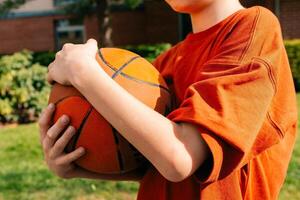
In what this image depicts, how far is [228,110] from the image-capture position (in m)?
1.52

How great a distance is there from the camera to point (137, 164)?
6.12ft

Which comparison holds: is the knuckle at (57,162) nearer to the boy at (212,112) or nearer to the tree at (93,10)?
the boy at (212,112)

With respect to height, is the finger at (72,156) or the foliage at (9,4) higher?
the finger at (72,156)

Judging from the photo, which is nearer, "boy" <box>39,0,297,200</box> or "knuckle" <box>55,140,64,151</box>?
"boy" <box>39,0,297,200</box>

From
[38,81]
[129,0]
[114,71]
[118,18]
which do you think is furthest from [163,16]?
[114,71]

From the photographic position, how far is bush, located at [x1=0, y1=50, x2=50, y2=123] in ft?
31.9

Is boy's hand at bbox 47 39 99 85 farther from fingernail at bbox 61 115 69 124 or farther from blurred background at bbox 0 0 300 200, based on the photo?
blurred background at bbox 0 0 300 200

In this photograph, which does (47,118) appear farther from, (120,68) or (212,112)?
(212,112)

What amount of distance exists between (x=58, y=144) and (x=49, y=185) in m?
3.76

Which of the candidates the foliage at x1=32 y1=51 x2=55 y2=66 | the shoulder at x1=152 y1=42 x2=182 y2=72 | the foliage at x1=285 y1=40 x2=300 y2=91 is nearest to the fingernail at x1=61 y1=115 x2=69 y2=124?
the shoulder at x1=152 y1=42 x2=182 y2=72

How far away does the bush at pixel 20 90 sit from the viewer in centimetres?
973

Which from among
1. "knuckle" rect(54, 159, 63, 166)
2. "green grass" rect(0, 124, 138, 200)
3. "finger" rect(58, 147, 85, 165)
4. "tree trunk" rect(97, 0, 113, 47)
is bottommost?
"tree trunk" rect(97, 0, 113, 47)

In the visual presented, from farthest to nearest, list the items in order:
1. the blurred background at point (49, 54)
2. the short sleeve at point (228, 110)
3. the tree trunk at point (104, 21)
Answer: the tree trunk at point (104, 21) → the blurred background at point (49, 54) → the short sleeve at point (228, 110)

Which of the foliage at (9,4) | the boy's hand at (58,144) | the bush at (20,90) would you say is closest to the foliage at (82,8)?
the foliage at (9,4)
